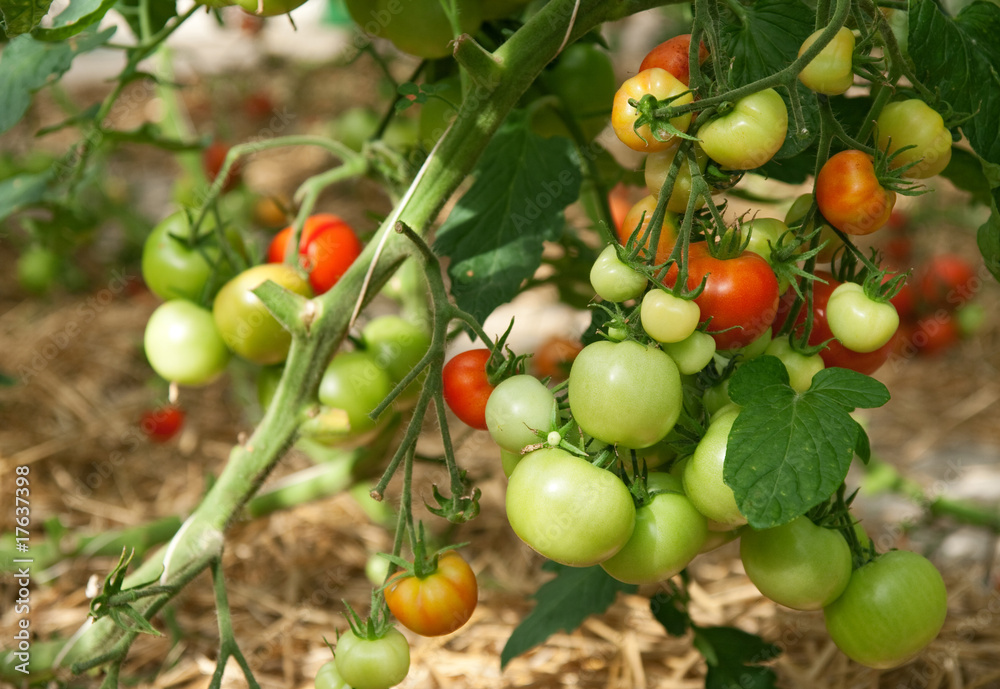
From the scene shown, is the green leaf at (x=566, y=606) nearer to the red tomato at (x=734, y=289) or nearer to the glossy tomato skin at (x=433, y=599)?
the glossy tomato skin at (x=433, y=599)

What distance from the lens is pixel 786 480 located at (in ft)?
1.57

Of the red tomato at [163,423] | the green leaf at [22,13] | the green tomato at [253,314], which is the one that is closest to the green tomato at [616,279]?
the green tomato at [253,314]

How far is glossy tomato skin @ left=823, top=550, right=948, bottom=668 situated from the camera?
0.58m

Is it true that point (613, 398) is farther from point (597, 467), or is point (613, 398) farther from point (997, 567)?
point (997, 567)

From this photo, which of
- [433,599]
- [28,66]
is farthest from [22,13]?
[433,599]

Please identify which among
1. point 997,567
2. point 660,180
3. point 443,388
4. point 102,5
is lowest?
point 997,567

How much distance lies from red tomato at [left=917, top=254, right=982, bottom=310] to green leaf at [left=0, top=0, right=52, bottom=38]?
1749 millimetres

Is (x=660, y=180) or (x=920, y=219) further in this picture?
(x=920, y=219)

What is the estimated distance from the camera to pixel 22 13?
0.61 meters

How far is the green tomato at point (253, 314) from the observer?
30.5 inches

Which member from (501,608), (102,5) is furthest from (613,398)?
(501,608)

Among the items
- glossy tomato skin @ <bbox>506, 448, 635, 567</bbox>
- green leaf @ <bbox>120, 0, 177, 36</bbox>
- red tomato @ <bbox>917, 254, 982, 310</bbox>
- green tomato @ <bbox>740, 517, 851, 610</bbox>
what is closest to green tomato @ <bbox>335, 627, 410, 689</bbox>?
glossy tomato skin @ <bbox>506, 448, 635, 567</bbox>

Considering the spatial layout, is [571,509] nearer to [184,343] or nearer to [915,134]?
[915,134]

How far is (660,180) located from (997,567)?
40.9 inches
